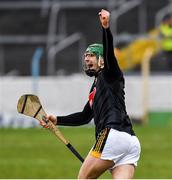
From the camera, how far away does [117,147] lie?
332 inches

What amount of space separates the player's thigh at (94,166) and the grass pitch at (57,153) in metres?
6.22

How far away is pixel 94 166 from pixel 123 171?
291 mm

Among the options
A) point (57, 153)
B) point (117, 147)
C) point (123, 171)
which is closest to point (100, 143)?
point (117, 147)

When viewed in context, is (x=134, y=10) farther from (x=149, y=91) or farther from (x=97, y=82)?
(x=97, y=82)

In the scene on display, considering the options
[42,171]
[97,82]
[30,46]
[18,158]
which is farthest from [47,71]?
[97,82]

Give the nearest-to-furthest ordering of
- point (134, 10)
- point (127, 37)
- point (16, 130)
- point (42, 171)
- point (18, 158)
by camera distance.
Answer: point (42, 171)
point (18, 158)
point (16, 130)
point (127, 37)
point (134, 10)

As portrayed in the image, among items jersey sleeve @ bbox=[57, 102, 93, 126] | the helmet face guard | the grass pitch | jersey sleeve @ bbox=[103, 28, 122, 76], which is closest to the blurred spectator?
the grass pitch

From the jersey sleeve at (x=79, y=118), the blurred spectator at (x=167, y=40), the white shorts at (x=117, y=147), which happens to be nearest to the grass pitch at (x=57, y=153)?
the jersey sleeve at (x=79, y=118)

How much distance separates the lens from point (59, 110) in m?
27.4

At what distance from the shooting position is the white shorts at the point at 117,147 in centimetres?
842

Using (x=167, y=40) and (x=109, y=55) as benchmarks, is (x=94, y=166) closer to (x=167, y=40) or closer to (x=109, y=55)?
(x=109, y=55)

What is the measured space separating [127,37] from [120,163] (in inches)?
980

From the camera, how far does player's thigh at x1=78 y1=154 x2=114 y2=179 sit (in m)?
8.47

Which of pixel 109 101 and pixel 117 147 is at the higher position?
pixel 109 101
